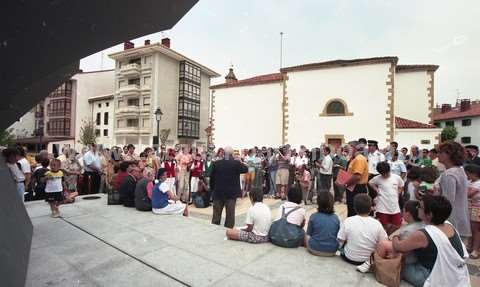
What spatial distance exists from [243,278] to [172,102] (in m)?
37.6

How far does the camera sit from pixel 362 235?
3.39m

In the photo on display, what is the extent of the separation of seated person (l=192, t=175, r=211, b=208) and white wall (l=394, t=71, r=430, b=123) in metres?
19.3

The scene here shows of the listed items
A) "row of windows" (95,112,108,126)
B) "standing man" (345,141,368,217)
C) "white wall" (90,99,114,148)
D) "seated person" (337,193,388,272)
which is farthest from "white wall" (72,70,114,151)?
"seated person" (337,193,388,272)

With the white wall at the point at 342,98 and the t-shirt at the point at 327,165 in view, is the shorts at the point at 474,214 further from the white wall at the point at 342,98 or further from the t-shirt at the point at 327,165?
the white wall at the point at 342,98

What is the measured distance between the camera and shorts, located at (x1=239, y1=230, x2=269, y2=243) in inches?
166

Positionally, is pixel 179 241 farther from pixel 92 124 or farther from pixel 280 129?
pixel 92 124

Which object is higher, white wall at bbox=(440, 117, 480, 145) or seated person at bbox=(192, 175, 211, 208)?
white wall at bbox=(440, 117, 480, 145)

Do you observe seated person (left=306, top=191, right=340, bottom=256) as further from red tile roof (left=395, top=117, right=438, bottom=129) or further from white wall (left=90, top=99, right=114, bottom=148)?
white wall (left=90, top=99, right=114, bottom=148)

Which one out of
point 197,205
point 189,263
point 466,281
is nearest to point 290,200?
point 189,263

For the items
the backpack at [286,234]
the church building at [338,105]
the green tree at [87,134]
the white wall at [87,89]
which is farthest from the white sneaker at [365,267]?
the white wall at [87,89]

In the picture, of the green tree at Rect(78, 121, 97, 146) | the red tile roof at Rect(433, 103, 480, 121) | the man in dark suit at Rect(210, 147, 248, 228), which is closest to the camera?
the man in dark suit at Rect(210, 147, 248, 228)

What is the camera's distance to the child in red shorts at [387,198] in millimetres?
4496

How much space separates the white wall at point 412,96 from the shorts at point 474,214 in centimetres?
1896

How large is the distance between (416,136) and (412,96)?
4.65 metres
